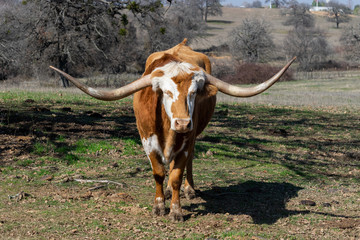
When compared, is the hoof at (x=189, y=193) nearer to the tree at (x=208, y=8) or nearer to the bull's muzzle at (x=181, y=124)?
the bull's muzzle at (x=181, y=124)

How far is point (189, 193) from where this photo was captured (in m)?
7.41

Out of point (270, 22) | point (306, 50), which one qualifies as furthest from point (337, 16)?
point (306, 50)

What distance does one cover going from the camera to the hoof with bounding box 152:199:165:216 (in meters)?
6.43

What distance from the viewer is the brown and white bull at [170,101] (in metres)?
5.62

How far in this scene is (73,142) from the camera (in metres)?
10.0

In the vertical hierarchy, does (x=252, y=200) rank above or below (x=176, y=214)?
below

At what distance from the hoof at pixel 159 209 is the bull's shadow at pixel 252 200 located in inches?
19.8

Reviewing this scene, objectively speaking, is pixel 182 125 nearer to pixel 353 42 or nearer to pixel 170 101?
pixel 170 101

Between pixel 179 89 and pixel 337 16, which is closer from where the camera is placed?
pixel 179 89

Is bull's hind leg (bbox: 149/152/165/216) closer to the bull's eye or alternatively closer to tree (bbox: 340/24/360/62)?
the bull's eye

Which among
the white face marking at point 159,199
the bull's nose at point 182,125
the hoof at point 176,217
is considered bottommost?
the hoof at point 176,217

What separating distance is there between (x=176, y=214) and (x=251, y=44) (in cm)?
5840

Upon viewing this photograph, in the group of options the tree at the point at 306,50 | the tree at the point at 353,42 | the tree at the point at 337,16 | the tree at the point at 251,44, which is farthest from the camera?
the tree at the point at 337,16

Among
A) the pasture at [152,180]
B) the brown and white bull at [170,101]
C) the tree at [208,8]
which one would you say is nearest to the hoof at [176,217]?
the brown and white bull at [170,101]
